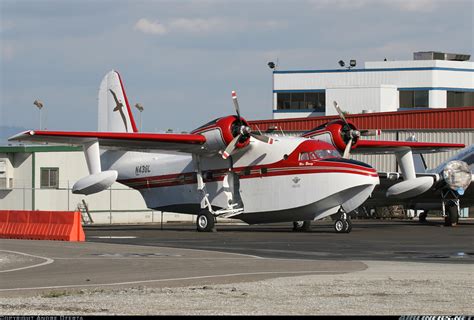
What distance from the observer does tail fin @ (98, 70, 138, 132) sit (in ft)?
142

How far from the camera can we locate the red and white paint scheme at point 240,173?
119ft

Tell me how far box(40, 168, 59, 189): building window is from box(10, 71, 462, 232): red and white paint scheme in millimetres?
17370

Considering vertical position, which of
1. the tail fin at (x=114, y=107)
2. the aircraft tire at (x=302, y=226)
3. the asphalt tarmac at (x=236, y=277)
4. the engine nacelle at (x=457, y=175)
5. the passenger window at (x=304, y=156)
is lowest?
the aircraft tire at (x=302, y=226)

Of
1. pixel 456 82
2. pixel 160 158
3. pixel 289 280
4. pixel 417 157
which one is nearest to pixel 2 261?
pixel 289 280

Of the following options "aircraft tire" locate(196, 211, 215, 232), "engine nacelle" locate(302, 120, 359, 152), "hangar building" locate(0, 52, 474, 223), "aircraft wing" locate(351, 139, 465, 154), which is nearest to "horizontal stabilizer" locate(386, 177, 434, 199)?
"aircraft wing" locate(351, 139, 465, 154)

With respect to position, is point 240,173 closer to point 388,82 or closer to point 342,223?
point 342,223

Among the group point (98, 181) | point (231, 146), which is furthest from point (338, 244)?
point (98, 181)

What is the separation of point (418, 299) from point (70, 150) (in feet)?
150

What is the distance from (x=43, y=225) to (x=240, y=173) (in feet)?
30.2

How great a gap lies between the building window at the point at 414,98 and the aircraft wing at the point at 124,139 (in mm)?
48041

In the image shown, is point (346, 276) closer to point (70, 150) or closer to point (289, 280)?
point (289, 280)

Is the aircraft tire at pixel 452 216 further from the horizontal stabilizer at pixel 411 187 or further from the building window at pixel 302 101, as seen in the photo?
the building window at pixel 302 101

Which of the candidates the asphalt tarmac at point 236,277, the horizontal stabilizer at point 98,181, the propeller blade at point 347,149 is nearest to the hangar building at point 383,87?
the propeller blade at point 347,149

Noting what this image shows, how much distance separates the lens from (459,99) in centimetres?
8425
